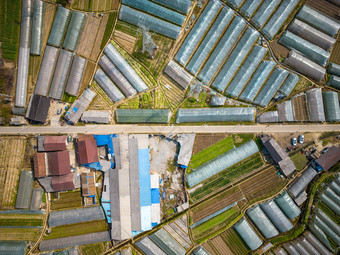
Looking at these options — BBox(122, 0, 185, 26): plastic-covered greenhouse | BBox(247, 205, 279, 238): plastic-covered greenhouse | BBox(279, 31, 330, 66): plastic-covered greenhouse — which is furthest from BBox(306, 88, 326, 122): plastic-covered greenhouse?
BBox(122, 0, 185, 26): plastic-covered greenhouse

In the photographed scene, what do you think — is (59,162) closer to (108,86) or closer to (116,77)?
(108,86)

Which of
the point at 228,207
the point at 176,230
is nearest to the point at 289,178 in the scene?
the point at 228,207

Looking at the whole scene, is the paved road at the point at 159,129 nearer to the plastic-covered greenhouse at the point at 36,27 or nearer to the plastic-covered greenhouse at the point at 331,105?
the plastic-covered greenhouse at the point at 331,105

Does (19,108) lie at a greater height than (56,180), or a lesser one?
greater

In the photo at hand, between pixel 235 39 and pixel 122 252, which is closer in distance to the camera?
pixel 122 252

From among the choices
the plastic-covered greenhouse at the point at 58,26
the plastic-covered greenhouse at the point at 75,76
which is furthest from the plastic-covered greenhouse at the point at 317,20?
the plastic-covered greenhouse at the point at 58,26

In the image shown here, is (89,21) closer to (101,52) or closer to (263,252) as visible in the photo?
(101,52)
